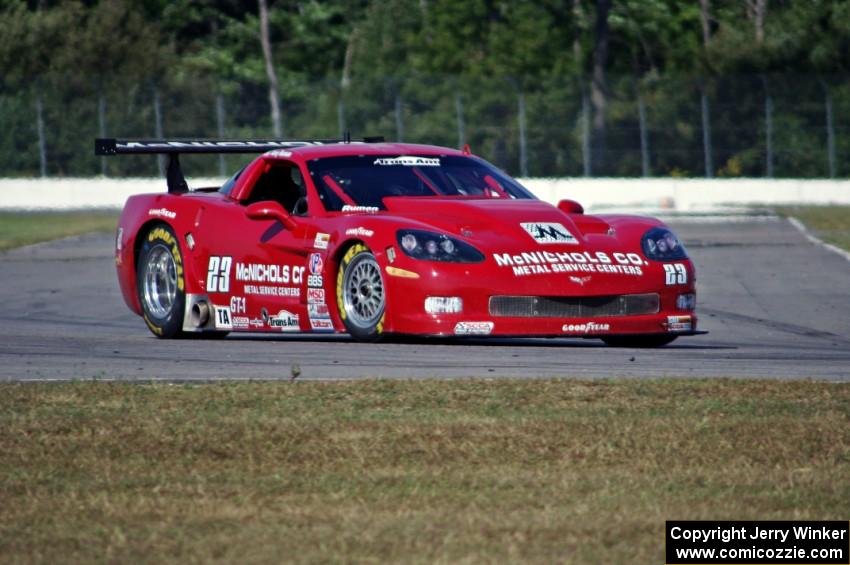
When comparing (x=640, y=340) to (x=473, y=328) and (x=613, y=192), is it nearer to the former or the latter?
(x=473, y=328)

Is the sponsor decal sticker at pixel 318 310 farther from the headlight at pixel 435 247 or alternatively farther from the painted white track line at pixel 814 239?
the painted white track line at pixel 814 239

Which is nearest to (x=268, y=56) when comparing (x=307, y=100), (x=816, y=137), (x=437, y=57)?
(x=437, y=57)

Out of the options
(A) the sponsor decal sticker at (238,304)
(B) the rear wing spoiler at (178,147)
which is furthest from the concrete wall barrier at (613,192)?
(A) the sponsor decal sticker at (238,304)

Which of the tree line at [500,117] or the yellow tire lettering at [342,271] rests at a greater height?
the tree line at [500,117]

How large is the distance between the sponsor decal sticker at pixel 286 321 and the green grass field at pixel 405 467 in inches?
109

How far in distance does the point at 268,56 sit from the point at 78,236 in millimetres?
33824

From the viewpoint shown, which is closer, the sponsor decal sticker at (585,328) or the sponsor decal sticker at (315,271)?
the sponsor decal sticker at (585,328)

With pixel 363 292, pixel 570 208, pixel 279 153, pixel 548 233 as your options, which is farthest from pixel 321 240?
pixel 570 208

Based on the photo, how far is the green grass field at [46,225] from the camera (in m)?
27.0

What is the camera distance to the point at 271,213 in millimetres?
11070

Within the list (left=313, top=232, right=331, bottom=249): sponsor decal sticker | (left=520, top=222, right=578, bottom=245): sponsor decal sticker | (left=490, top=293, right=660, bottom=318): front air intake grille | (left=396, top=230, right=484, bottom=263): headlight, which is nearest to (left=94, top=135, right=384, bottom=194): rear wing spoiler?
(left=313, top=232, right=331, bottom=249): sponsor decal sticker

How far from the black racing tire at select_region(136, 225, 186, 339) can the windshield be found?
1.23 meters

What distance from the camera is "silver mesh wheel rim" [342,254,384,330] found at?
408 inches

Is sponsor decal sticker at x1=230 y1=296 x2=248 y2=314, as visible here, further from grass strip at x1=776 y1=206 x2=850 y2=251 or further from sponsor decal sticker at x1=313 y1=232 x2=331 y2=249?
grass strip at x1=776 y1=206 x2=850 y2=251
